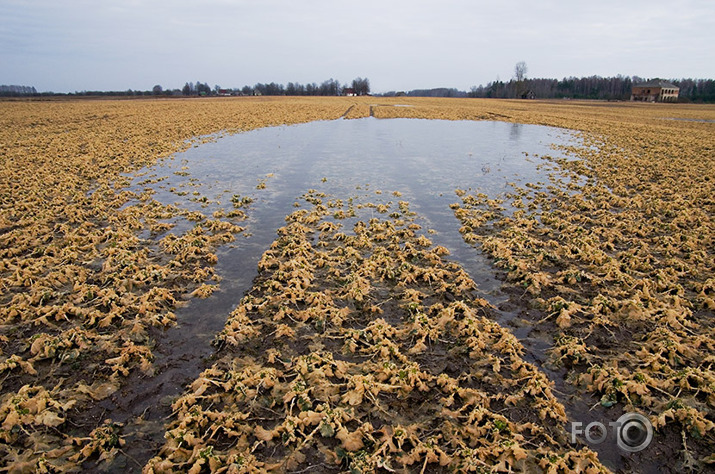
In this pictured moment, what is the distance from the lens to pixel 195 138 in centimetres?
2772

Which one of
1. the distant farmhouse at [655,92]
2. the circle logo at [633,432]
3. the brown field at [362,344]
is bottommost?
the circle logo at [633,432]

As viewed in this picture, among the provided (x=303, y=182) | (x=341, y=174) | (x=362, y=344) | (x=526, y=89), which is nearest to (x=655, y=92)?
(x=526, y=89)

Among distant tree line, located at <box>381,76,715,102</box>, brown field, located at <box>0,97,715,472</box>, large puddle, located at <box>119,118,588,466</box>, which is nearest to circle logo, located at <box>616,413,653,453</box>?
brown field, located at <box>0,97,715,472</box>

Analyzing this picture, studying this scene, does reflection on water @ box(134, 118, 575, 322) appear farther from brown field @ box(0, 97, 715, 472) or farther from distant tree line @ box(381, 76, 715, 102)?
distant tree line @ box(381, 76, 715, 102)

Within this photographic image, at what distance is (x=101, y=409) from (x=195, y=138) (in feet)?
86.5

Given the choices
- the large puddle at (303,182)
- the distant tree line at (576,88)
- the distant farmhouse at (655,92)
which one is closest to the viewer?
the large puddle at (303,182)

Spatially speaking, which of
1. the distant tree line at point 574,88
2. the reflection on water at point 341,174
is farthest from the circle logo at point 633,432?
the distant tree line at point 574,88

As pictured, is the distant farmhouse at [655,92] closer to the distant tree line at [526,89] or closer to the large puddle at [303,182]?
the distant tree line at [526,89]

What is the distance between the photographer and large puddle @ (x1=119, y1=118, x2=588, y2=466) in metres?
5.95

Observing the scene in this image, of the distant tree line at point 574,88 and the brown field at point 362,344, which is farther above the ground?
the distant tree line at point 574,88

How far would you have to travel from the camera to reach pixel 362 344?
5945mm

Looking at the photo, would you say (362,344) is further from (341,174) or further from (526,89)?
(526,89)

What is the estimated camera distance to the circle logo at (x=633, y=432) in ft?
14.1

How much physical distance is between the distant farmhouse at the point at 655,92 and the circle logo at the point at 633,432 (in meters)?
131
